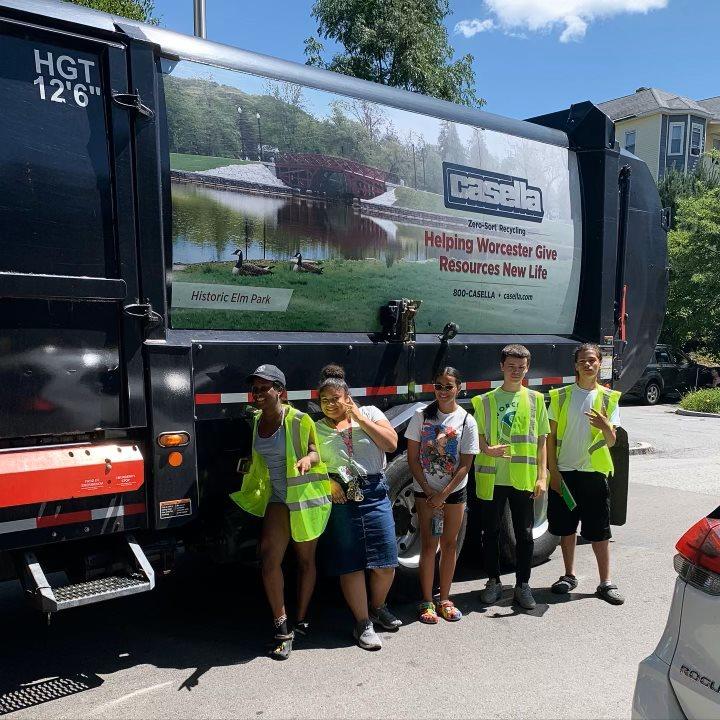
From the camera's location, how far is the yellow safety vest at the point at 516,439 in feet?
15.9

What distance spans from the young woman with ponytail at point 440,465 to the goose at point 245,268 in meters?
1.27

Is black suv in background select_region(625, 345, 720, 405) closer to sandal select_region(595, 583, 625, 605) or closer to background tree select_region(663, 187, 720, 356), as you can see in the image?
background tree select_region(663, 187, 720, 356)

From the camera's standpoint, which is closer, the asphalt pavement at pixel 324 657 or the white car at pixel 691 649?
the white car at pixel 691 649

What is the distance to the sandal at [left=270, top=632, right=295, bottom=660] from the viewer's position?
4.11 m

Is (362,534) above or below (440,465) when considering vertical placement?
below

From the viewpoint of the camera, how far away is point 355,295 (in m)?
4.68

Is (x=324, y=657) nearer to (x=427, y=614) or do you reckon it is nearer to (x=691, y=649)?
(x=427, y=614)

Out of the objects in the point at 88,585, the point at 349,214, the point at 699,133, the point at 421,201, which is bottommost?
the point at 88,585

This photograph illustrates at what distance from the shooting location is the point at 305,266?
4.39m

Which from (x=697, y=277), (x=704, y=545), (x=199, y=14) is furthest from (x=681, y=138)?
(x=704, y=545)

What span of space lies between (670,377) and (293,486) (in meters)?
18.0

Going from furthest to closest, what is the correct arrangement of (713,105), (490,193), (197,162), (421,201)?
(713,105), (490,193), (421,201), (197,162)

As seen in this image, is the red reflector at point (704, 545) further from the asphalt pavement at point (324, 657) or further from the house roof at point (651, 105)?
the house roof at point (651, 105)

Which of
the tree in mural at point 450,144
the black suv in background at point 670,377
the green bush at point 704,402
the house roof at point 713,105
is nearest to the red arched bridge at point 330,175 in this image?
the tree in mural at point 450,144
